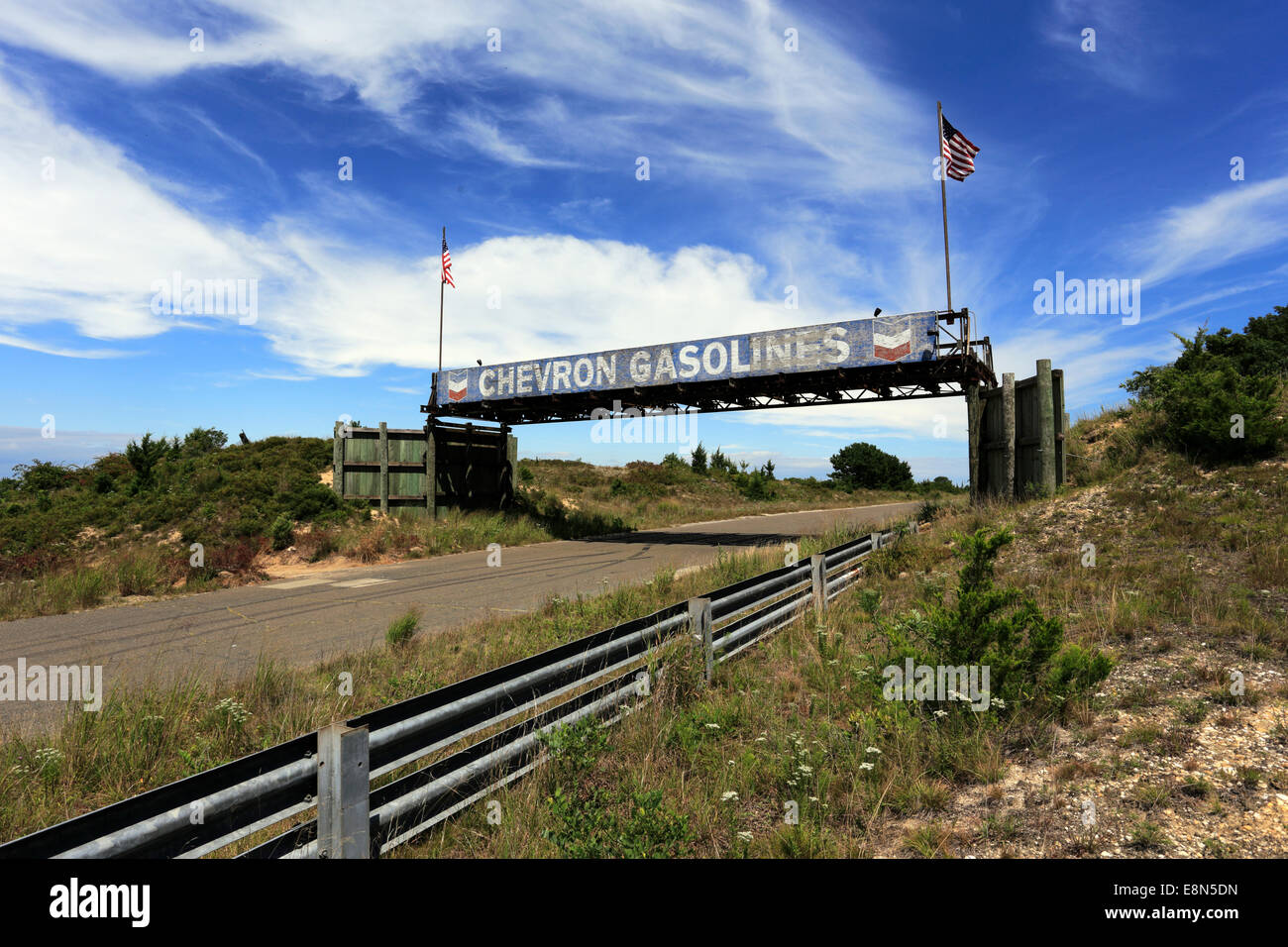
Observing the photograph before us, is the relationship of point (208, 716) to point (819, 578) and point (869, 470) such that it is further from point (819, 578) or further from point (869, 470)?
point (869, 470)

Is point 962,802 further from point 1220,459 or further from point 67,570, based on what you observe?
point 67,570

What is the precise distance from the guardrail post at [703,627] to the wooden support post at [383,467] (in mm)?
18628

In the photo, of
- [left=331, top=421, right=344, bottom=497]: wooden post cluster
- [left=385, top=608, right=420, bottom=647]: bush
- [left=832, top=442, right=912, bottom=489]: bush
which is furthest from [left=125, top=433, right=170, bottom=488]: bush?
[left=832, top=442, right=912, bottom=489]: bush

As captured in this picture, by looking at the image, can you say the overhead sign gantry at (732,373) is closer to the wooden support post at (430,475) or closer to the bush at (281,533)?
the wooden support post at (430,475)

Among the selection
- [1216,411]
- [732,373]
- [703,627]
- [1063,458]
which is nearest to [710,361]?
[732,373]

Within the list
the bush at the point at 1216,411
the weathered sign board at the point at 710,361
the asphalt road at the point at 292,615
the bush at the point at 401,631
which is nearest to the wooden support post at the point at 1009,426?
the weathered sign board at the point at 710,361

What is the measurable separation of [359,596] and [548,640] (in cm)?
639

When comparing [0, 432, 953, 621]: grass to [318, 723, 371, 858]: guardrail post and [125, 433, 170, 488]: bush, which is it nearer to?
[125, 433, 170, 488]: bush

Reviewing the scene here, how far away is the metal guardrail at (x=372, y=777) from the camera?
2.37 meters

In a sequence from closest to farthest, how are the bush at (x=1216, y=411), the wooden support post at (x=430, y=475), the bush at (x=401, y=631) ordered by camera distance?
1. the bush at (x=401, y=631)
2. the bush at (x=1216, y=411)
3. the wooden support post at (x=430, y=475)

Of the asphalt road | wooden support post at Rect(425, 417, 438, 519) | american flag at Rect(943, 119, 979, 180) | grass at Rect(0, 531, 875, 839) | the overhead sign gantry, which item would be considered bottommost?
the asphalt road

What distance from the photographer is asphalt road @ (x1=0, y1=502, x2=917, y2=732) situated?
761 cm

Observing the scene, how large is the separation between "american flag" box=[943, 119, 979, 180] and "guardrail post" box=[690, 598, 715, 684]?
16.4 m
